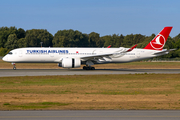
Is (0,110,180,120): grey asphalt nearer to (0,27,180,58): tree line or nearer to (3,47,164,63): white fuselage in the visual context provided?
(3,47,164,63): white fuselage

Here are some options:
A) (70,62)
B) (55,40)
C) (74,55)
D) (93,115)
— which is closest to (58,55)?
(74,55)

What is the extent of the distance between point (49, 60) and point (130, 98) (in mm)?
24950

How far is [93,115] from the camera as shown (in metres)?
10.8

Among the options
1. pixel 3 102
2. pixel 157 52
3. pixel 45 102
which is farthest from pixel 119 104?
pixel 157 52

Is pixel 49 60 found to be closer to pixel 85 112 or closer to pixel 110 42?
pixel 85 112

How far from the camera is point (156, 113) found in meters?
11.3

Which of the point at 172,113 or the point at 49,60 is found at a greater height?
the point at 49,60

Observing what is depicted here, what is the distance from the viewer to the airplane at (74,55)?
38.3 meters

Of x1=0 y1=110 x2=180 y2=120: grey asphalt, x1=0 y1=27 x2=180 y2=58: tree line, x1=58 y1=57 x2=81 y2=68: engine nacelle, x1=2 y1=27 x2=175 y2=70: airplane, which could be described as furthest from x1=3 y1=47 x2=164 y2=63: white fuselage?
x1=0 y1=27 x2=180 y2=58: tree line

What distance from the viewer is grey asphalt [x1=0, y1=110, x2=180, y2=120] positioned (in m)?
10.2

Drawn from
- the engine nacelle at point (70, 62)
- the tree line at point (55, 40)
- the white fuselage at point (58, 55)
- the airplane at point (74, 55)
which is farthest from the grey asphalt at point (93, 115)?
the tree line at point (55, 40)

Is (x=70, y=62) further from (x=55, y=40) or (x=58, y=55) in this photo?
(x=55, y=40)

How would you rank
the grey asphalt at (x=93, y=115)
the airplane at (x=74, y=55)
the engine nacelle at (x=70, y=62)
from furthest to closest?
the airplane at (x=74, y=55) < the engine nacelle at (x=70, y=62) < the grey asphalt at (x=93, y=115)

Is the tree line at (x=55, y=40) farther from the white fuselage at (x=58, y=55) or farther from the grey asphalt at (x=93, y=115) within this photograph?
the grey asphalt at (x=93, y=115)
